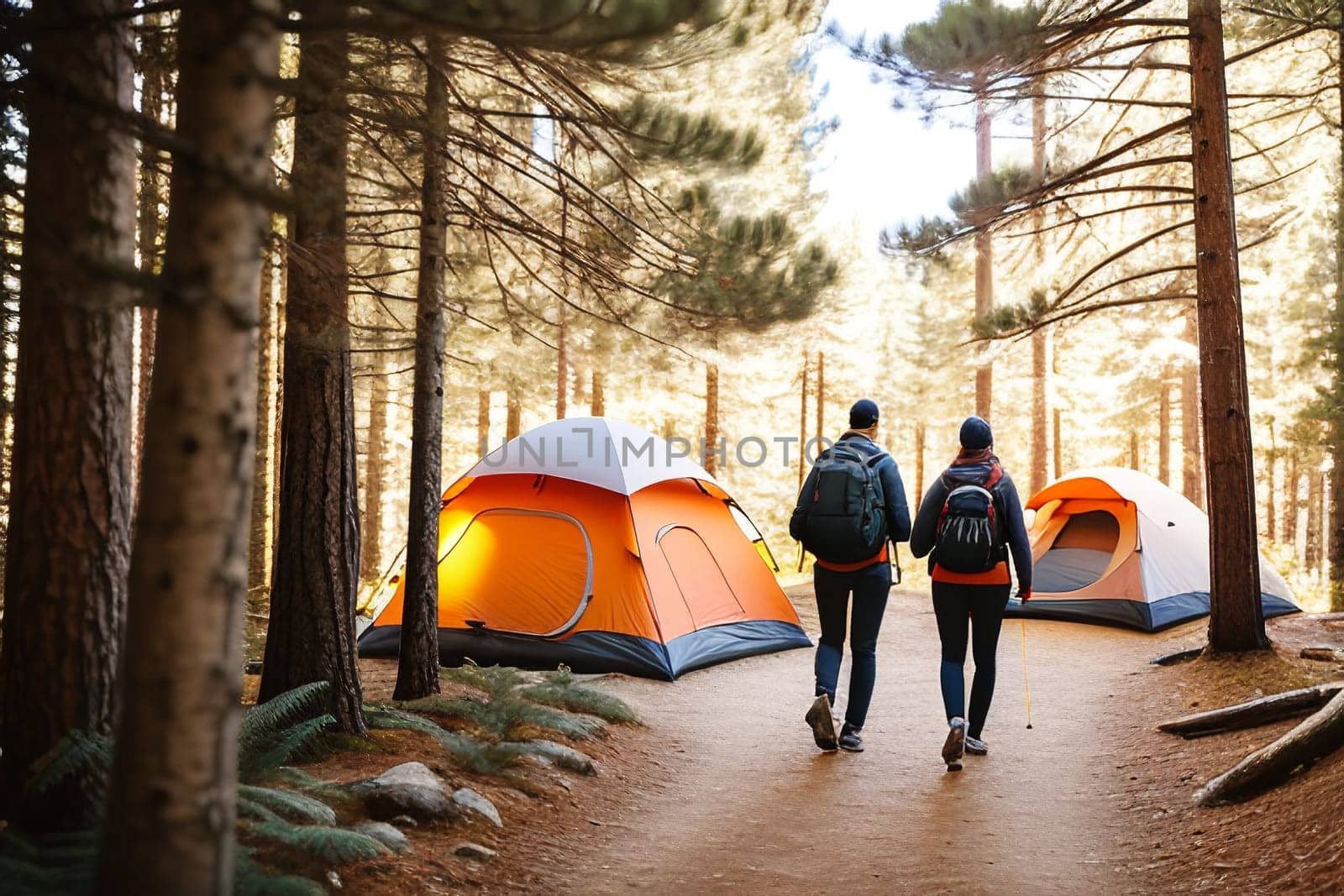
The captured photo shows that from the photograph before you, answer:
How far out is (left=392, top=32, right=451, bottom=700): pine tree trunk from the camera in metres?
5.83

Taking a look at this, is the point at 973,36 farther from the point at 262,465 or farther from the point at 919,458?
the point at 919,458

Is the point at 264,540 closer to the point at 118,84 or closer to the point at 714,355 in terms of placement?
the point at 714,355

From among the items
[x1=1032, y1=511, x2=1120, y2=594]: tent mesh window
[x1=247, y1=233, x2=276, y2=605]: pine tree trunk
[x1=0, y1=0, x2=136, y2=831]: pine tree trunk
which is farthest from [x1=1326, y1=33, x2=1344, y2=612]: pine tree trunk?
[x1=0, y1=0, x2=136, y2=831]: pine tree trunk

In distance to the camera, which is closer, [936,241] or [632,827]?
[632,827]

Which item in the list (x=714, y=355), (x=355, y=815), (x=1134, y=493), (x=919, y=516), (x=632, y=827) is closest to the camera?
(x=355, y=815)

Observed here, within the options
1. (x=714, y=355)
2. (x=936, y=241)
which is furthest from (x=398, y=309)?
(x=936, y=241)

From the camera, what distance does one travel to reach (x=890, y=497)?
17.6 feet

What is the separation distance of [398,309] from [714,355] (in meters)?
5.54

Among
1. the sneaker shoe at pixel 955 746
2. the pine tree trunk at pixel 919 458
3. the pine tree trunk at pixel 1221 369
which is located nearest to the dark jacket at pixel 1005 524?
the sneaker shoe at pixel 955 746

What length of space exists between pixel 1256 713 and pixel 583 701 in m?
3.98

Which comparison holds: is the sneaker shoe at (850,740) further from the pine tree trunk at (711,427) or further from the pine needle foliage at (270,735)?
the pine tree trunk at (711,427)

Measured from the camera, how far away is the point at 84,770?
300cm

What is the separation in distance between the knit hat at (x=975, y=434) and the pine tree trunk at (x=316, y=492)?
3351mm

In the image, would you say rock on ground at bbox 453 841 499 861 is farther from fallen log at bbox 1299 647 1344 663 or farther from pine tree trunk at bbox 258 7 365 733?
fallen log at bbox 1299 647 1344 663
